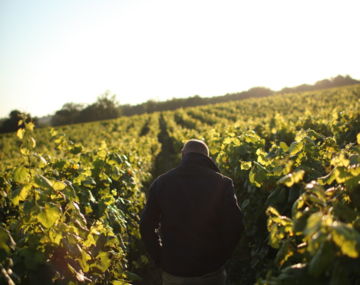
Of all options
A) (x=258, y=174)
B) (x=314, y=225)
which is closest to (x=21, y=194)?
(x=314, y=225)

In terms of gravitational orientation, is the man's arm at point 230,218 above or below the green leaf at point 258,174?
below

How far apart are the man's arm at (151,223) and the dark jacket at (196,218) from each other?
0.08 ft

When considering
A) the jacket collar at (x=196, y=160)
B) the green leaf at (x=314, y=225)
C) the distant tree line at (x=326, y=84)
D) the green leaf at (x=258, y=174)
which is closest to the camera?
the green leaf at (x=314, y=225)

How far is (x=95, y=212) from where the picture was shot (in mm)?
4152

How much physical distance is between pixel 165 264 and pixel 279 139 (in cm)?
533

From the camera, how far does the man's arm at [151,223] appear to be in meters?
2.97

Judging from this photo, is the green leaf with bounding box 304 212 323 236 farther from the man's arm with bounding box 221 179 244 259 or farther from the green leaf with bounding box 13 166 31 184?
the green leaf with bounding box 13 166 31 184

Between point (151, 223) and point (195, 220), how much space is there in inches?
19.5

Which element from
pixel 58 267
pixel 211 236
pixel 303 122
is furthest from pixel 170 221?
pixel 303 122

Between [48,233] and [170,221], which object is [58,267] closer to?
[48,233]

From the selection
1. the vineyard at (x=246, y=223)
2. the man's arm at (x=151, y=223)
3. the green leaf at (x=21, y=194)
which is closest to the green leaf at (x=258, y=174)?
the vineyard at (x=246, y=223)

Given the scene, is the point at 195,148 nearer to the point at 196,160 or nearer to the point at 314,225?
the point at 196,160

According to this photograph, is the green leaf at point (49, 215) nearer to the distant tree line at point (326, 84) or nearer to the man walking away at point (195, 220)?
the man walking away at point (195, 220)

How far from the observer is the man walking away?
109 inches
